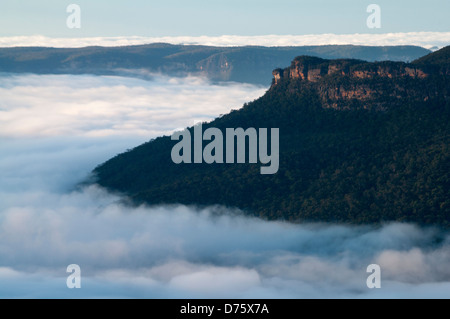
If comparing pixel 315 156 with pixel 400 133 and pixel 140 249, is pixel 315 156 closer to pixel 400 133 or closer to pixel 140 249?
pixel 400 133

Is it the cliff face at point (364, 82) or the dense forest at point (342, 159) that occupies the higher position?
the cliff face at point (364, 82)

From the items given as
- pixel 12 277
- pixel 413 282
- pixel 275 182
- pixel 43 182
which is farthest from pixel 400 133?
pixel 43 182

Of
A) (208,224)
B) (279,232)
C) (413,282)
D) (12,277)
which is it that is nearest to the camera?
→ (413,282)

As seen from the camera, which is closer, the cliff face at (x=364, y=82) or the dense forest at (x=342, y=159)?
the dense forest at (x=342, y=159)

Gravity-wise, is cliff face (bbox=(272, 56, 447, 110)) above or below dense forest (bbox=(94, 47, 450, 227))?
above

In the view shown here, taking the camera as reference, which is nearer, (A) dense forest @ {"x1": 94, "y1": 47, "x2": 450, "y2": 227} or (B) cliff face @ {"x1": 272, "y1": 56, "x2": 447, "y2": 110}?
(A) dense forest @ {"x1": 94, "y1": 47, "x2": 450, "y2": 227}
